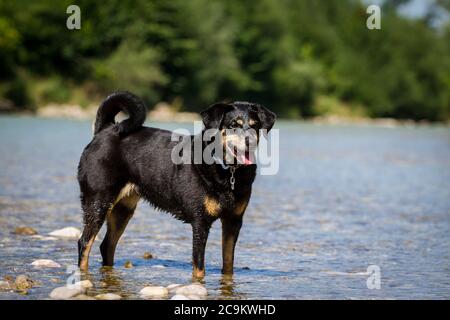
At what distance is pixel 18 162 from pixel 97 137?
44.3ft

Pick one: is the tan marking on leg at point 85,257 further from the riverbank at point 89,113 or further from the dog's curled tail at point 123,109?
the riverbank at point 89,113

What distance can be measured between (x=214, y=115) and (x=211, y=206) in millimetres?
890

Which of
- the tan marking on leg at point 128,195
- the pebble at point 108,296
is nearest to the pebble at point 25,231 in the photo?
the tan marking on leg at point 128,195

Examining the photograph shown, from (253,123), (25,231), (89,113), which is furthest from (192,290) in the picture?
(89,113)

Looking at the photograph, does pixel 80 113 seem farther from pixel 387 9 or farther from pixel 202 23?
pixel 387 9

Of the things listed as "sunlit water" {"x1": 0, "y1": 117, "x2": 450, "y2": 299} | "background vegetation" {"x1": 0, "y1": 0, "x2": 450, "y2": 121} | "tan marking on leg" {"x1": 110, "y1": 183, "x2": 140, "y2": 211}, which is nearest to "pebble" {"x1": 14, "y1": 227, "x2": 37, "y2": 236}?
"sunlit water" {"x1": 0, "y1": 117, "x2": 450, "y2": 299}

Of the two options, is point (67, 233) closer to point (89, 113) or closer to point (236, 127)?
point (236, 127)

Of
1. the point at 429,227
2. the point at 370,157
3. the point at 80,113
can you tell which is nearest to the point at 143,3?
the point at 80,113

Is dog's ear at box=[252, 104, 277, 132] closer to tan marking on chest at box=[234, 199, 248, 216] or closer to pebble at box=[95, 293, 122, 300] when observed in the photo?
tan marking on chest at box=[234, 199, 248, 216]

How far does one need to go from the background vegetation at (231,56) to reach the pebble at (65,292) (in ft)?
172

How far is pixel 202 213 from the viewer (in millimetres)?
8742

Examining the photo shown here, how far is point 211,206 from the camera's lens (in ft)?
28.6

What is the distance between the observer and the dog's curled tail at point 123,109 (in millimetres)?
9414

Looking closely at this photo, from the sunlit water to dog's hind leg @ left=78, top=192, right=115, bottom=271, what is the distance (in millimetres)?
209
